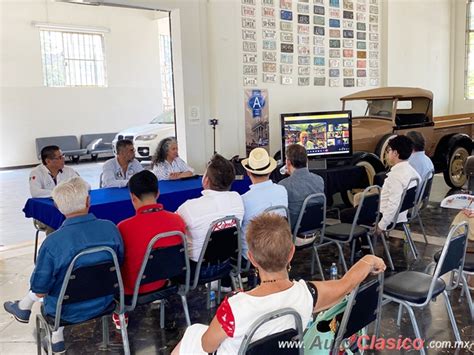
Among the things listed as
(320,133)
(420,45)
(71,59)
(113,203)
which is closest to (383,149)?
(320,133)

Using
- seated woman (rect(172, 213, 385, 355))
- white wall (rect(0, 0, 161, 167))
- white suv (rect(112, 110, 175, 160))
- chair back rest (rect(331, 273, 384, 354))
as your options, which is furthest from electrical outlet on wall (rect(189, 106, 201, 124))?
white wall (rect(0, 0, 161, 167))

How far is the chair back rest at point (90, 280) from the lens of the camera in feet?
7.25

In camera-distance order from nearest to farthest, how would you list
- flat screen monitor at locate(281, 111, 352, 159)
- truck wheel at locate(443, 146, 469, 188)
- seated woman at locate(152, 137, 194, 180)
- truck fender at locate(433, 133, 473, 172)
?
seated woman at locate(152, 137, 194, 180), flat screen monitor at locate(281, 111, 352, 159), truck fender at locate(433, 133, 473, 172), truck wheel at locate(443, 146, 469, 188)

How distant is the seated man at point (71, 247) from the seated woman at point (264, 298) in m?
0.86

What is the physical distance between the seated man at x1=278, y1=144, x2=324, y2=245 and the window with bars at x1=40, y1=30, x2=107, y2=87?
10.6 metres

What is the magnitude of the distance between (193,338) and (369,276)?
71cm

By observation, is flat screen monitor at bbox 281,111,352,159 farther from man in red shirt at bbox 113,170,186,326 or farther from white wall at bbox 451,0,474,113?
white wall at bbox 451,0,474,113

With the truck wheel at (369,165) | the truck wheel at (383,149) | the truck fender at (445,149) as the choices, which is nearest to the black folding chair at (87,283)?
the truck wheel at (369,165)

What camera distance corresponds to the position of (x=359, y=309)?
6.13ft

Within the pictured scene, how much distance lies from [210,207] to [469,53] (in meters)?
10.8

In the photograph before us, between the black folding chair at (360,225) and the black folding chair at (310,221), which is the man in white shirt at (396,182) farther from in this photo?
the black folding chair at (310,221)

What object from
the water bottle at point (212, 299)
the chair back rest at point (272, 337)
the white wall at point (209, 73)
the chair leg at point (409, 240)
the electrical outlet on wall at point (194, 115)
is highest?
the white wall at point (209, 73)

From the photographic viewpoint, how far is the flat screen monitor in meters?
5.75

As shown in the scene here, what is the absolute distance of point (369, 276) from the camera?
1.88 meters
